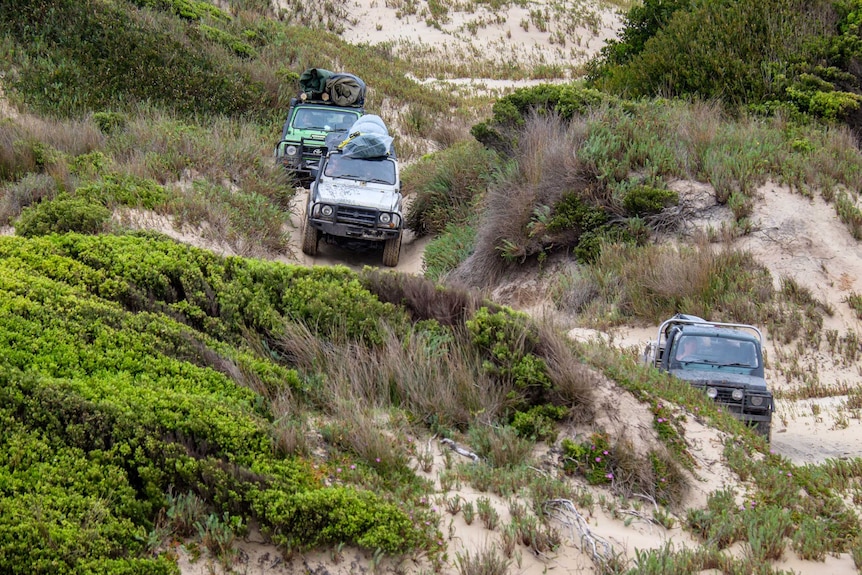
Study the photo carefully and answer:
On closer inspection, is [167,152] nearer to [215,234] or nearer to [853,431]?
[215,234]

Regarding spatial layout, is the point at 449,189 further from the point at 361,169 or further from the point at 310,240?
the point at 310,240

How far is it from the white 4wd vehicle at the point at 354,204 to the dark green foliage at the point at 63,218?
12.9 feet

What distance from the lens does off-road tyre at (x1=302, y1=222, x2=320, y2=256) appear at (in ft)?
43.5

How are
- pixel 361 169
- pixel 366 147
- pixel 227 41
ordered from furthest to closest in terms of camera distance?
pixel 227 41 < pixel 366 147 < pixel 361 169

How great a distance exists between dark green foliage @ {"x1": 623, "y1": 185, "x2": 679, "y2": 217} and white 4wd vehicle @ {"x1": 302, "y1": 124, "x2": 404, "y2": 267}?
345 centimetres

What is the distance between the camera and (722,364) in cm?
812

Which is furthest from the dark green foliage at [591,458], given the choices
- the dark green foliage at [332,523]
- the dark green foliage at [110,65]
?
the dark green foliage at [110,65]

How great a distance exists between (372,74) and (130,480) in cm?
2225

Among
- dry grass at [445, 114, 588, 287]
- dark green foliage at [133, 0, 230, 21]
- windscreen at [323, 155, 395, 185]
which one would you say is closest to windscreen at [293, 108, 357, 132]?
windscreen at [323, 155, 395, 185]

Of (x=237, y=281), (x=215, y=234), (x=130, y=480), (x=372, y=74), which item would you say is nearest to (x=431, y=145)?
(x=372, y=74)

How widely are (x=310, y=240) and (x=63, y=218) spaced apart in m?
4.66

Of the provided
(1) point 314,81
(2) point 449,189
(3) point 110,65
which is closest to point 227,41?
(3) point 110,65

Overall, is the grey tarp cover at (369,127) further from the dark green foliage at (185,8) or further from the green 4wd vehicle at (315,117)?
the dark green foliage at (185,8)

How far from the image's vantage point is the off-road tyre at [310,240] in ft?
43.5
